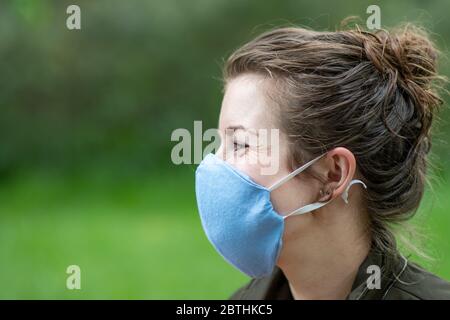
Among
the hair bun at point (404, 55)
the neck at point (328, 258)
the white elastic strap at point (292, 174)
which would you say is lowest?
the neck at point (328, 258)

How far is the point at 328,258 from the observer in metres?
2.69

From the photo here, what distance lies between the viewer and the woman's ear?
8.45 ft

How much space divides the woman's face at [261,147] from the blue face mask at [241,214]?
0.03 meters

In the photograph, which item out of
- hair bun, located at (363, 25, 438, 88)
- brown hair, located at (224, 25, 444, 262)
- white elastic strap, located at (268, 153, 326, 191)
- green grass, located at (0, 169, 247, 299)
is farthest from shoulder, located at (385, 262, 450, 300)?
green grass, located at (0, 169, 247, 299)

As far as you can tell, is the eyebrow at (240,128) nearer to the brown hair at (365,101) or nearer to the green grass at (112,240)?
the brown hair at (365,101)

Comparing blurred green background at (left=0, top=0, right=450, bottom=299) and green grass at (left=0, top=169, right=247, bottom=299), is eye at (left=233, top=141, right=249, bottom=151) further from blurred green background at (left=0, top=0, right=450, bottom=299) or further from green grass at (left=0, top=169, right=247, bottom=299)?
blurred green background at (left=0, top=0, right=450, bottom=299)

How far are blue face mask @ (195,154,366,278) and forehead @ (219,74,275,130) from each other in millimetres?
162

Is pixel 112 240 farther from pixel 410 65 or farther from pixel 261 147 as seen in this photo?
pixel 410 65

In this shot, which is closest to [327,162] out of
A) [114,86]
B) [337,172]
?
[337,172]

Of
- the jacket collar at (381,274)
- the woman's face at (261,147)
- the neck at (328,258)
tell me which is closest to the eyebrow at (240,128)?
the woman's face at (261,147)

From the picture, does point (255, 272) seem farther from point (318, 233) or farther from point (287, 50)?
point (287, 50)

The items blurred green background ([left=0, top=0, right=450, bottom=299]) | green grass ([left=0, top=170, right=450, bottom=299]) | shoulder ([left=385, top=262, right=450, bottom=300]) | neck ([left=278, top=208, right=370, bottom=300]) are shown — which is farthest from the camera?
blurred green background ([left=0, top=0, right=450, bottom=299])

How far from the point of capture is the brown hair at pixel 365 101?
8.48ft
